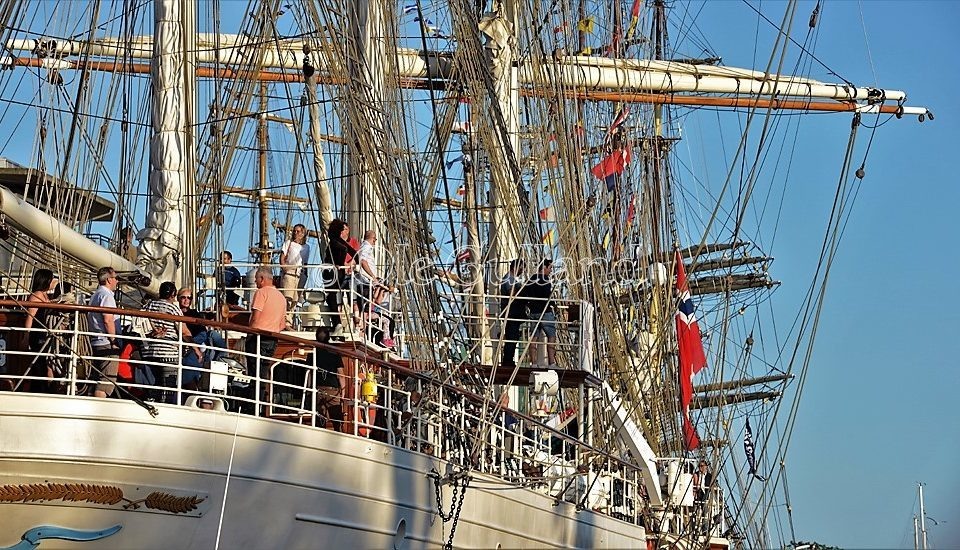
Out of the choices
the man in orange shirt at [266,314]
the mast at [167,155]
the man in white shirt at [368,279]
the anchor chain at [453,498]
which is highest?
the mast at [167,155]

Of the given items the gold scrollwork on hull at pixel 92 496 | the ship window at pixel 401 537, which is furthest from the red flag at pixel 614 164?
the gold scrollwork on hull at pixel 92 496

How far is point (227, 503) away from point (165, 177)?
6417 mm

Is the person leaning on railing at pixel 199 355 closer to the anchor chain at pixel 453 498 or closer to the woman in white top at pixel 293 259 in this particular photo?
the woman in white top at pixel 293 259

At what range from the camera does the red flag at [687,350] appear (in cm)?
2792

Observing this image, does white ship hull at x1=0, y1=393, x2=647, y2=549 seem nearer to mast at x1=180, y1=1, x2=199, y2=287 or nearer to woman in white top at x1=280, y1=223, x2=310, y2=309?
woman in white top at x1=280, y1=223, x2=310, y2=309

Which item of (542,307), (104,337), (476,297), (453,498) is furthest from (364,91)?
(104,337)

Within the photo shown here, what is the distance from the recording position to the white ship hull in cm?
1477

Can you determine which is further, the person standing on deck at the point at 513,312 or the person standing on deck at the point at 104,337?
the person standing on deck at the point at 513,312

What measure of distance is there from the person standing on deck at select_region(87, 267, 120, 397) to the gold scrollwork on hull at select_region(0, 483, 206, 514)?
955 millimetres

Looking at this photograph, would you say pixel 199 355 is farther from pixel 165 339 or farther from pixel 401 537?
pixel 401 537

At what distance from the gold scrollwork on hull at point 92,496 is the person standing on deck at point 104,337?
955 millimetres

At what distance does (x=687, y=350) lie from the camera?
96.4ft

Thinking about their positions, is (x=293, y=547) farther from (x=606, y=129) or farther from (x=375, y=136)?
(x=606, y=129)

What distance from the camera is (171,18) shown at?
→ 845 inches
